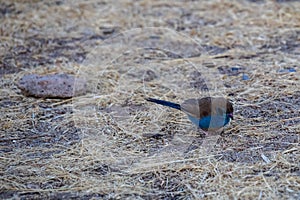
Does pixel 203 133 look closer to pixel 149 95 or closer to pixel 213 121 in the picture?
pixel 213 121

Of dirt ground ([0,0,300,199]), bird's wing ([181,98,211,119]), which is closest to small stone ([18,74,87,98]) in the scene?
dirt ground ([0,0,300,199])

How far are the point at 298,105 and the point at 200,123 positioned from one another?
90cm

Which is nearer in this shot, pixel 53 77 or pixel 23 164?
pixel 23 164

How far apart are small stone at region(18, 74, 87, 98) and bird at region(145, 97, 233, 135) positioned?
113cm

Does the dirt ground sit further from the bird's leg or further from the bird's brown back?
the bird's brown back

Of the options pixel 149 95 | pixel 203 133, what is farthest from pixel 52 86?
pixel 203 133

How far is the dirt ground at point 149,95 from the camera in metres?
3.20

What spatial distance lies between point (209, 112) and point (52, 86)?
1441 mm

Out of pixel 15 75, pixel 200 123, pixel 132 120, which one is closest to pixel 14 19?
pixel 15 75

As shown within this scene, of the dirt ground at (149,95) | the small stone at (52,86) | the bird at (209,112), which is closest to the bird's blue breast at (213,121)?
the bird at (209,112)

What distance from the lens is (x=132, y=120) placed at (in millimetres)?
4012

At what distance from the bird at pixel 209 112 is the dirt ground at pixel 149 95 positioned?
0.11 meters

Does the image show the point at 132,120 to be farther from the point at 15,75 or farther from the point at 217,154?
the point at 15,75

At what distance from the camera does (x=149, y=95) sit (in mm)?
4410
